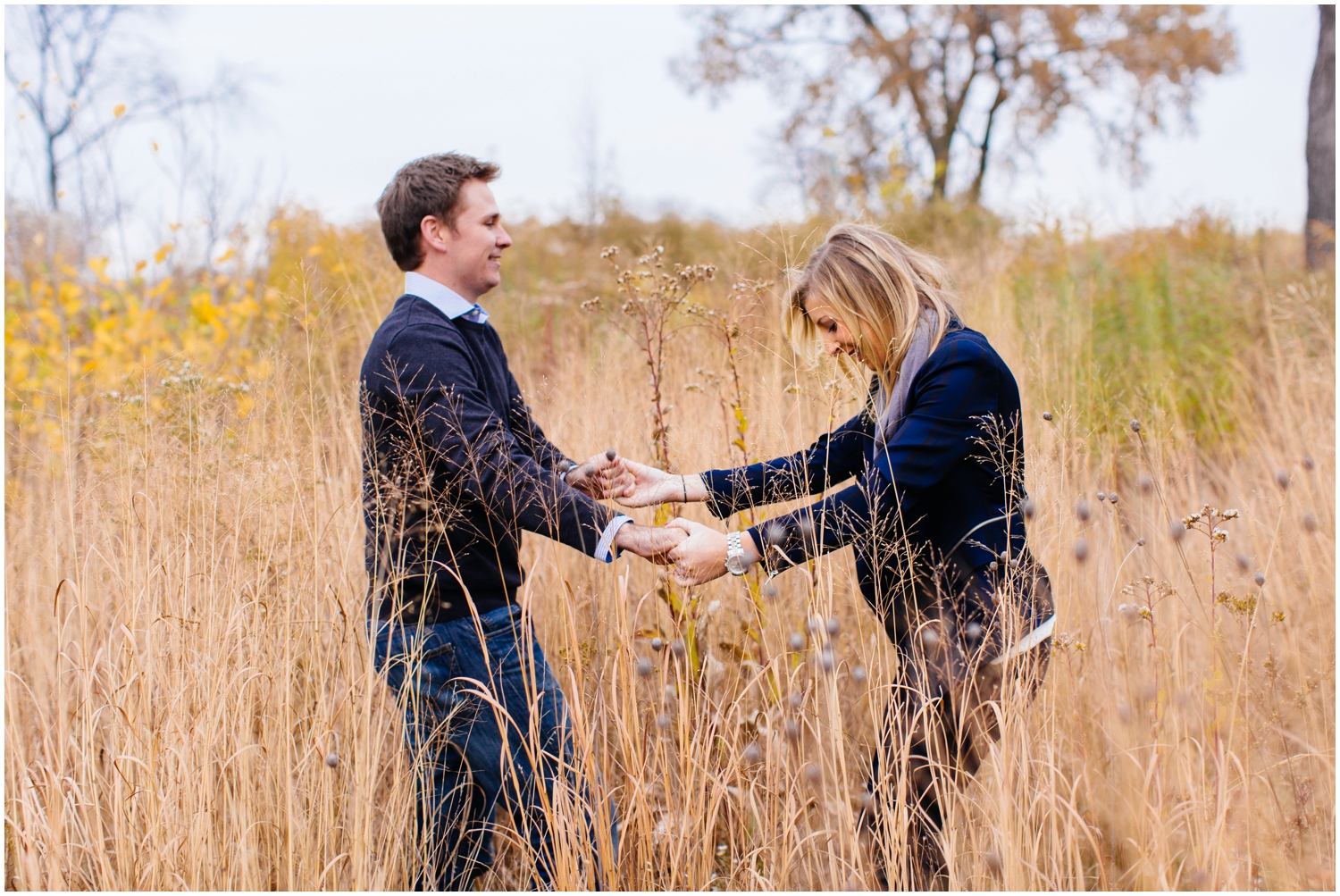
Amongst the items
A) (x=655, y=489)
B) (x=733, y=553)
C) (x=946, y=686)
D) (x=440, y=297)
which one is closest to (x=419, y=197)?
(x=440, y=297)

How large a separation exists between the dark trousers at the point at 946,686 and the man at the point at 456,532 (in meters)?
0.65

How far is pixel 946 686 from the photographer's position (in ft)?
5.61

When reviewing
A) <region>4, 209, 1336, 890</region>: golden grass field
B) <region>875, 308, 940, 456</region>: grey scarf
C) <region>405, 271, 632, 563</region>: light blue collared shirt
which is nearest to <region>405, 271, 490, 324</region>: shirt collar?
<region>405, 271, 632, 563</region>: light blue collared shirt

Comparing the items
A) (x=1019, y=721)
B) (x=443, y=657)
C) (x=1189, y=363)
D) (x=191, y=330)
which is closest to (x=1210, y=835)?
(x=1019, y=721)

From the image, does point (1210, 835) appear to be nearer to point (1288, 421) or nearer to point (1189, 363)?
point (1288, 421)

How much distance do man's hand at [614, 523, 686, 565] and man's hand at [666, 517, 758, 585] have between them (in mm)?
39

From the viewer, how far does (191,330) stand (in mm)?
5164

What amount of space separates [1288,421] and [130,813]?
4.50m

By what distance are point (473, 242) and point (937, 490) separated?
1.36 m

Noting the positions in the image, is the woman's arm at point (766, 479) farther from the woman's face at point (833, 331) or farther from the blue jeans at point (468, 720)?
the blue jeans at point (468, 720)

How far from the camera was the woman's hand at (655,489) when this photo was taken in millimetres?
2281

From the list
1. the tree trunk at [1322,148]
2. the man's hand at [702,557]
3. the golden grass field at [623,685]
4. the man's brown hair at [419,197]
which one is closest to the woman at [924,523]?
the man's hand at [702,557]

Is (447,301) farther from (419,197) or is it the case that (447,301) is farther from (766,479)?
(766,479)

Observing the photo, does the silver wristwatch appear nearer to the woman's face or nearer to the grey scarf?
the grey scarf
